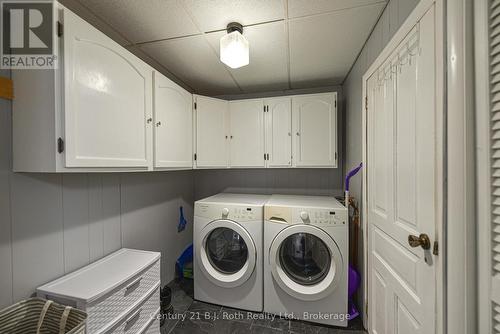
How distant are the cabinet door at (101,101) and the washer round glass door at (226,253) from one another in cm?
92

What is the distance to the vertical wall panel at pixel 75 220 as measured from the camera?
1188 mm

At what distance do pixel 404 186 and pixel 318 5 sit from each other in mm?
1154

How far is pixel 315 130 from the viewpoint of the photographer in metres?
2.14

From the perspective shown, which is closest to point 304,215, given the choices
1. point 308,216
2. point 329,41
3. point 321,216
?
point 308,216

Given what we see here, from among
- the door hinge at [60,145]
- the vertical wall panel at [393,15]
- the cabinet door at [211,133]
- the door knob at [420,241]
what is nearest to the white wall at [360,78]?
the vertical wall panel at [393,15]

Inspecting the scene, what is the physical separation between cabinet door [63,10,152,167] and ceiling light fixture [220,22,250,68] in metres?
0.59

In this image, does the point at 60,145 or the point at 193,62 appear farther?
the point at 193,62

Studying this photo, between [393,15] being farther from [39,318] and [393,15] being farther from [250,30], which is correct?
[39,318]

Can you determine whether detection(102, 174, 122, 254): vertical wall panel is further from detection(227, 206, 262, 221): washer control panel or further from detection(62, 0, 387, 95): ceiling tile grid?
detection(62, 0, 387, 95): ceiling tile grid

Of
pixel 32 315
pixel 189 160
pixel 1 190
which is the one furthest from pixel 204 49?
pixel 32 315

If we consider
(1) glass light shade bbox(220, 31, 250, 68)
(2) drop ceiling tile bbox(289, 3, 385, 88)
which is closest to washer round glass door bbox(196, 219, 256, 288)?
(1) glass light shade bbox(220, 31, 250, 68)

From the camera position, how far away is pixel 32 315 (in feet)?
3.17

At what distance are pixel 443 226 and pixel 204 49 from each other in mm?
1879

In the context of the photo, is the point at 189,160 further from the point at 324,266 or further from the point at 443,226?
the point at 443,226
